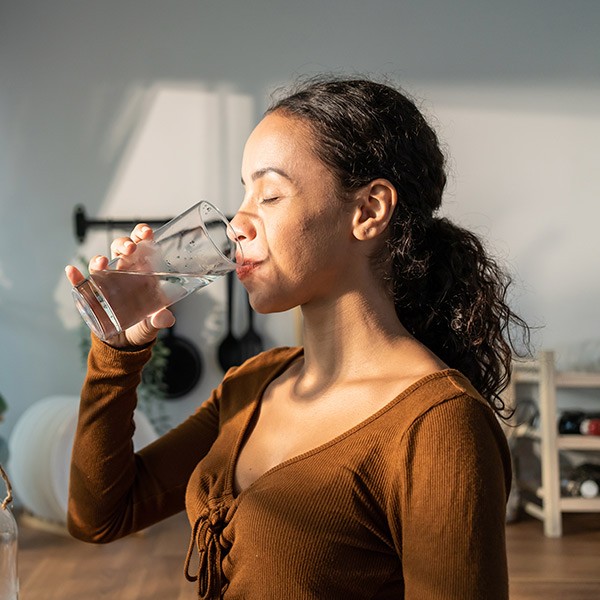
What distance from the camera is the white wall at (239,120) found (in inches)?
174

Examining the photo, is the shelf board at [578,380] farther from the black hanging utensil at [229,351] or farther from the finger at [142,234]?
the finger at [142,234]

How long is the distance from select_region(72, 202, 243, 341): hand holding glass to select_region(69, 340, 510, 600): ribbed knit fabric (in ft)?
0.49

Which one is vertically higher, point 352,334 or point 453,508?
point 352,334

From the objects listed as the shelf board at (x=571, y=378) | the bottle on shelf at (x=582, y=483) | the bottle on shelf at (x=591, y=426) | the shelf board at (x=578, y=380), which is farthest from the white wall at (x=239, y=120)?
the bottle on shelf at (x=582, y=483)

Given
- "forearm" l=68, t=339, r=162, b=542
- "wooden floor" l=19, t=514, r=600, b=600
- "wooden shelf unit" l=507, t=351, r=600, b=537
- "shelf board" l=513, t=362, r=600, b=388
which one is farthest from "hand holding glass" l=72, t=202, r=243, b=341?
"shelf board" l=513, t=362, r=600, b=388

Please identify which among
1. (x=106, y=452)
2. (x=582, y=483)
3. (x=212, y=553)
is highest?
(x=106, y=452)

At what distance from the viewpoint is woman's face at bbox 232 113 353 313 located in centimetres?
123

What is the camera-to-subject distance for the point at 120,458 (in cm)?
140

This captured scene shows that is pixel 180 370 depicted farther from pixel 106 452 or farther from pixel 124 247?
pixel 124 247

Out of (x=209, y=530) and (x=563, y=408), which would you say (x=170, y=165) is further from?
(x=209, y=530)

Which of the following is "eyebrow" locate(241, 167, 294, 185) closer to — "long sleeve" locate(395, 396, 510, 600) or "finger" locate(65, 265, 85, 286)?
"finger" locate(65, 265, 85, 286)

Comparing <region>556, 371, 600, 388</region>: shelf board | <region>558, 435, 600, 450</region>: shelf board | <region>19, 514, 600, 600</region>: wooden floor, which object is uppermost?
<region>556, 371, 600, 388</region>: shelf board

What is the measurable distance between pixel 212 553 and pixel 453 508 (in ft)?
1.22

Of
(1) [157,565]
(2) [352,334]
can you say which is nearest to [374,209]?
(2) [352,334]
